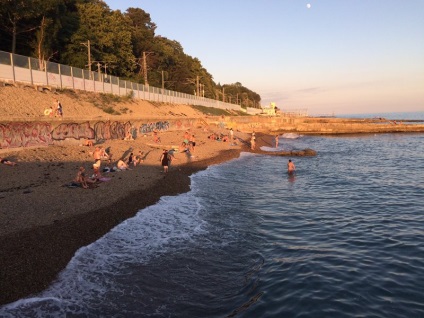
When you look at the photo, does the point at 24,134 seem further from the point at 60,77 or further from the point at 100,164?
the point at 60,77

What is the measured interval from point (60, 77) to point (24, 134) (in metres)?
20.3

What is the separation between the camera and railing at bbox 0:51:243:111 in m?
31.1

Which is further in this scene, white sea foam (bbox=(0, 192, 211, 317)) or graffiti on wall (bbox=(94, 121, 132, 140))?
graffiti on wall (bbox=(94, 121, 132, 140))

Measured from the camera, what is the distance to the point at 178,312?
26.0ft

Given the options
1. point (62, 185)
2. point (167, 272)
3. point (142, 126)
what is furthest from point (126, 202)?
point (142, 126)

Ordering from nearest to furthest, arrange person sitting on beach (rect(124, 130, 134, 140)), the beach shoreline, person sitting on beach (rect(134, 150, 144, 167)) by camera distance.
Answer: the beach shoreline, person sitting on beach (rect(134, 150, 144, 167)), person sitting on beach (rect(124, 130, 134, 140))

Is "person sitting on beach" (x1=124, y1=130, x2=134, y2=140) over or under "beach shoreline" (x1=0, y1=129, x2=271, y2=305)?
over

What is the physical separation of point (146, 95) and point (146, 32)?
131 feet

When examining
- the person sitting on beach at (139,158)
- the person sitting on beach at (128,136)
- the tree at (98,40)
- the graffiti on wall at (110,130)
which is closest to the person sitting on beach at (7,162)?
the person sitting on beach at (139,158)

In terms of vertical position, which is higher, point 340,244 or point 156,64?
point 156,64

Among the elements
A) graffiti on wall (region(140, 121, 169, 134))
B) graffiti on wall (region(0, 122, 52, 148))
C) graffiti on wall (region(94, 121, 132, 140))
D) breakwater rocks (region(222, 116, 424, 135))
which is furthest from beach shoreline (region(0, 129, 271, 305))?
breakwater rocks (region(222, 116, 424, 135))

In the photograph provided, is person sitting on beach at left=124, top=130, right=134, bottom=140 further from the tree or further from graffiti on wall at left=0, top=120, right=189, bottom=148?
the tree

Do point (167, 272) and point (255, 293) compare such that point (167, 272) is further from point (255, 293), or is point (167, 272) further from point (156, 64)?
point (156, 64)

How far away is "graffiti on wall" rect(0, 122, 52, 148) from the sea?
10.3m
